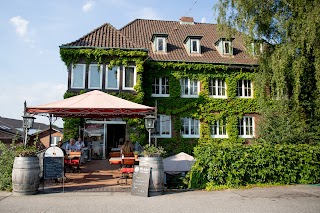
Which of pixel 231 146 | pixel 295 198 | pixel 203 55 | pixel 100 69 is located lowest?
pixel 295 198

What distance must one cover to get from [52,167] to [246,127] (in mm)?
15658

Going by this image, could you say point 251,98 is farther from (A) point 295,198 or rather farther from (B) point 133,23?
(A) point 295,198

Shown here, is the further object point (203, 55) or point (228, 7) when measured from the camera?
point (203, 55)

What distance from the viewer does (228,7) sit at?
14.3 m

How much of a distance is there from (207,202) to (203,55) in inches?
613

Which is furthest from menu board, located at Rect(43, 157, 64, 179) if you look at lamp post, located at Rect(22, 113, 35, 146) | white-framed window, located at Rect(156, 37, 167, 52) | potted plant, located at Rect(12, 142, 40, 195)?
white-framed window, located at Rect(156, 37, 167, 52)

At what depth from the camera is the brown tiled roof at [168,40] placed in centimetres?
1873

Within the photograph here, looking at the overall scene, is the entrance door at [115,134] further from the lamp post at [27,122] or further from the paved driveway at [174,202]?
the paved driveway at [174,202]

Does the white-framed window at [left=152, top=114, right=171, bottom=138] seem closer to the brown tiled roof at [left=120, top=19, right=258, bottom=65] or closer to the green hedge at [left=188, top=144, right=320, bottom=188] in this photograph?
the brown tiled roof at [left=120, top=19, right=258, bottom=65]

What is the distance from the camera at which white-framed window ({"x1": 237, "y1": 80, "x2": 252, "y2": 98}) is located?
21406 millimetres

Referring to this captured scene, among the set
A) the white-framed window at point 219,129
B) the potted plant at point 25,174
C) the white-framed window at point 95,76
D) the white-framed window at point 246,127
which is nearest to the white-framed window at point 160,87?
the white-framed window at point 95,76

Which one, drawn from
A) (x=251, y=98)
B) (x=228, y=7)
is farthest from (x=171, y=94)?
(x=228, y=7)

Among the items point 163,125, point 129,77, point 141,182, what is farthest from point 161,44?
point 141,182

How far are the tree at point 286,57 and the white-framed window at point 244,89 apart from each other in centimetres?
589
